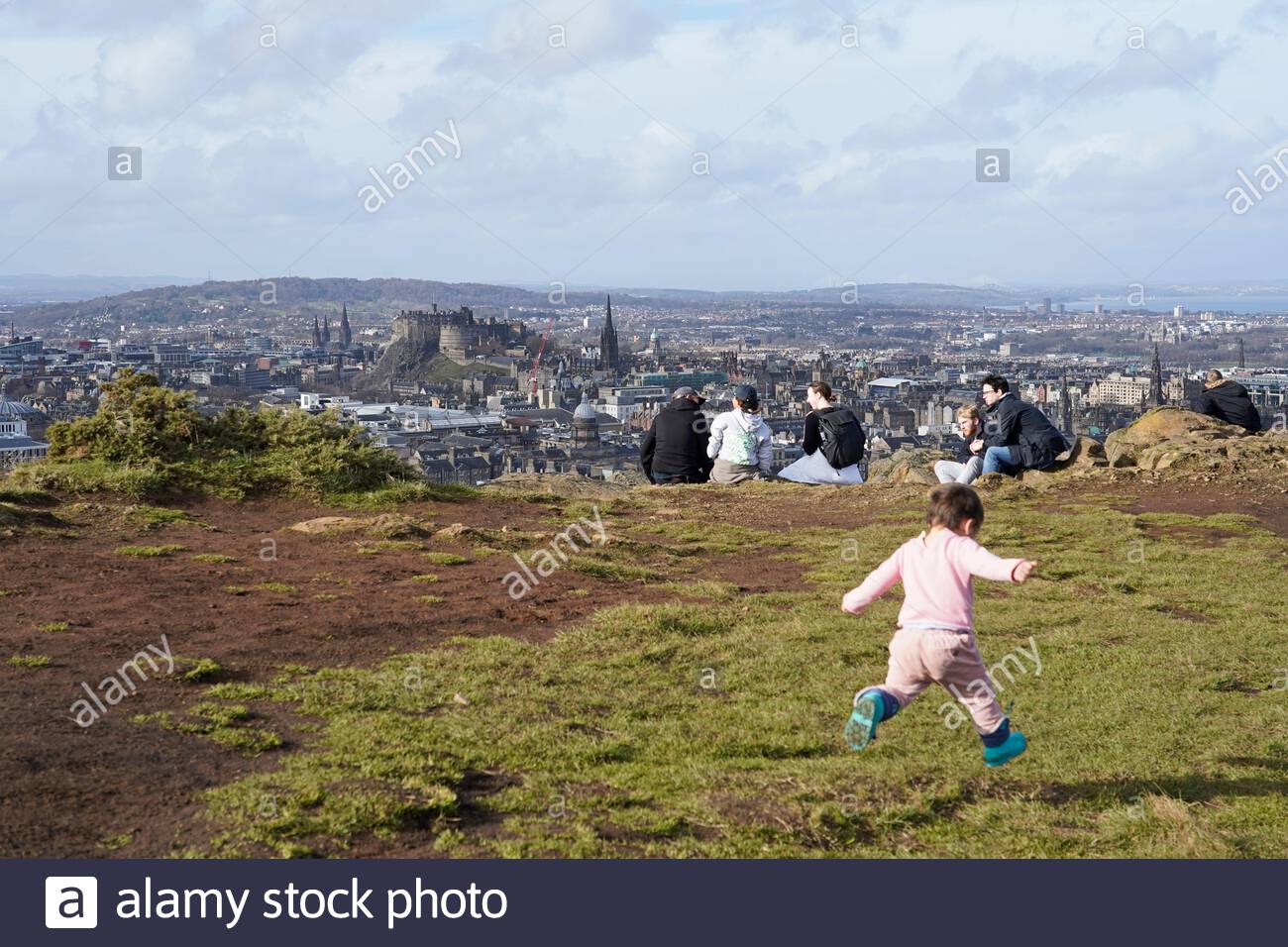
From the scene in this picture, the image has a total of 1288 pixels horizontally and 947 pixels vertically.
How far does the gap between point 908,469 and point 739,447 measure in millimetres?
2554

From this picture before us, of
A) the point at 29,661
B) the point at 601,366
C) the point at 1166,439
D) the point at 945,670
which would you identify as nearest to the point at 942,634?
the point at 945,670

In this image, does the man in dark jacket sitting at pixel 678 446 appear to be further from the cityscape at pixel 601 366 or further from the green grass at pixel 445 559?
the green grass at pixel 445 559

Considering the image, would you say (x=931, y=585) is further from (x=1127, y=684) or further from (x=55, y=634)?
(x=55, y=634)

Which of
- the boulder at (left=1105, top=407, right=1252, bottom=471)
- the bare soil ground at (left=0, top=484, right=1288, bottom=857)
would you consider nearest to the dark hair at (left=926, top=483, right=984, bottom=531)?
the bare soil ground at (left=0, top=484, right=1288, bottom=857)

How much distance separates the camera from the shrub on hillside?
538 inches

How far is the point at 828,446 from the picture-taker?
1609 centimetres

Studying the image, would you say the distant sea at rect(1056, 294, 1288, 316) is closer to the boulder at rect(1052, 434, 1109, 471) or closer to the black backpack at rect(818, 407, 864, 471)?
the boulder at rect(1052, 434, 1109, 471)

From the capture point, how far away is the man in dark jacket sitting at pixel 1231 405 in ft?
62.0

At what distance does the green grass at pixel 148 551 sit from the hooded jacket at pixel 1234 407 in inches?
562

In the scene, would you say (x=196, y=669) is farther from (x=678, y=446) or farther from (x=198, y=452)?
(x=678, y=446)

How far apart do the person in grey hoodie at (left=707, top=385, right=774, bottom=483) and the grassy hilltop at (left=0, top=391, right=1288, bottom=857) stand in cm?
A: 231

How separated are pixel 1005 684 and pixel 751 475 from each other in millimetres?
8741

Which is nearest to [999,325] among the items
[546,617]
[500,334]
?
[500,334]

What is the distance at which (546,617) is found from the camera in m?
9.34
